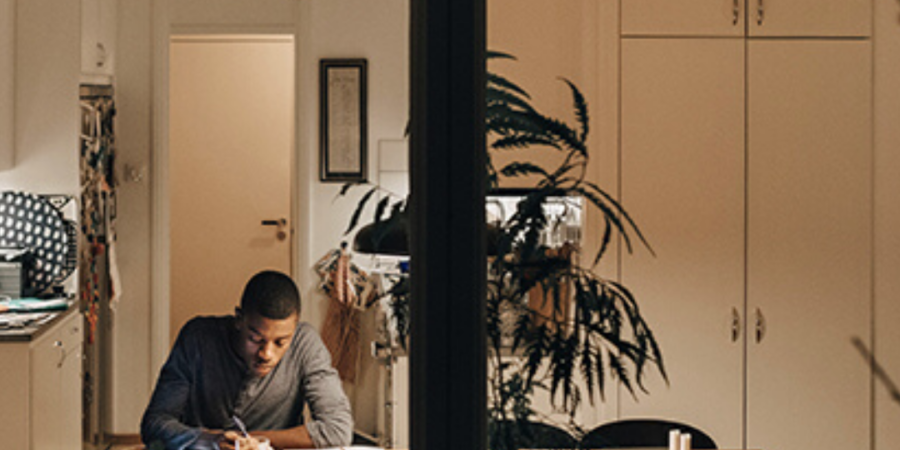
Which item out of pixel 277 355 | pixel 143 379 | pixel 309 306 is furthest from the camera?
pixel 143 379

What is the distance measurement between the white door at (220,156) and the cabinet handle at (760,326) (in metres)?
1.29

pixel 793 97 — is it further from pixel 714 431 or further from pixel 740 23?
pixel 714 431

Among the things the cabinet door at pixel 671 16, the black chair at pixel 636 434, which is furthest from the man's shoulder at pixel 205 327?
the cabinet door at pixel 671 16

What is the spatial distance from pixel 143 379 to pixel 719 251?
1.31m

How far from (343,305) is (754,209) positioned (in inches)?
35.4

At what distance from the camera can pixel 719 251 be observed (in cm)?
107

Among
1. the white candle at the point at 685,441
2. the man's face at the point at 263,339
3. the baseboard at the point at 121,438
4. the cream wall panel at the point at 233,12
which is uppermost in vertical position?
the cream wall panel at the point at 233,12

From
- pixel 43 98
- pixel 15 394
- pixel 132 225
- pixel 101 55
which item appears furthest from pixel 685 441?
pixel 132 225

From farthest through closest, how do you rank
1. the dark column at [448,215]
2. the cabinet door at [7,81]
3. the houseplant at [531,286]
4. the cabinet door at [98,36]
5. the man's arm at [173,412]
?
1. the cabinet door at [98,36]
2. the cabinet door at [7,81]
3. the man's arm at [173,412]
4. the houseplant at [531,286]
5. the dark column at [448,215]

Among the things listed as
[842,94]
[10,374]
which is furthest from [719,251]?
[10,374]

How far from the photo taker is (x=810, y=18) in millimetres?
1089

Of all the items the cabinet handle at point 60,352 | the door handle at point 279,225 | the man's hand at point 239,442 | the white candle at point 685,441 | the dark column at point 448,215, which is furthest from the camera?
the door handle at point 279,225

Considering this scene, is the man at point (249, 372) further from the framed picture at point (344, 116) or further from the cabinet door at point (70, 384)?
the framed picture at point (344, 116)

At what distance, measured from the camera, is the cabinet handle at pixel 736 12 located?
1058 mm
